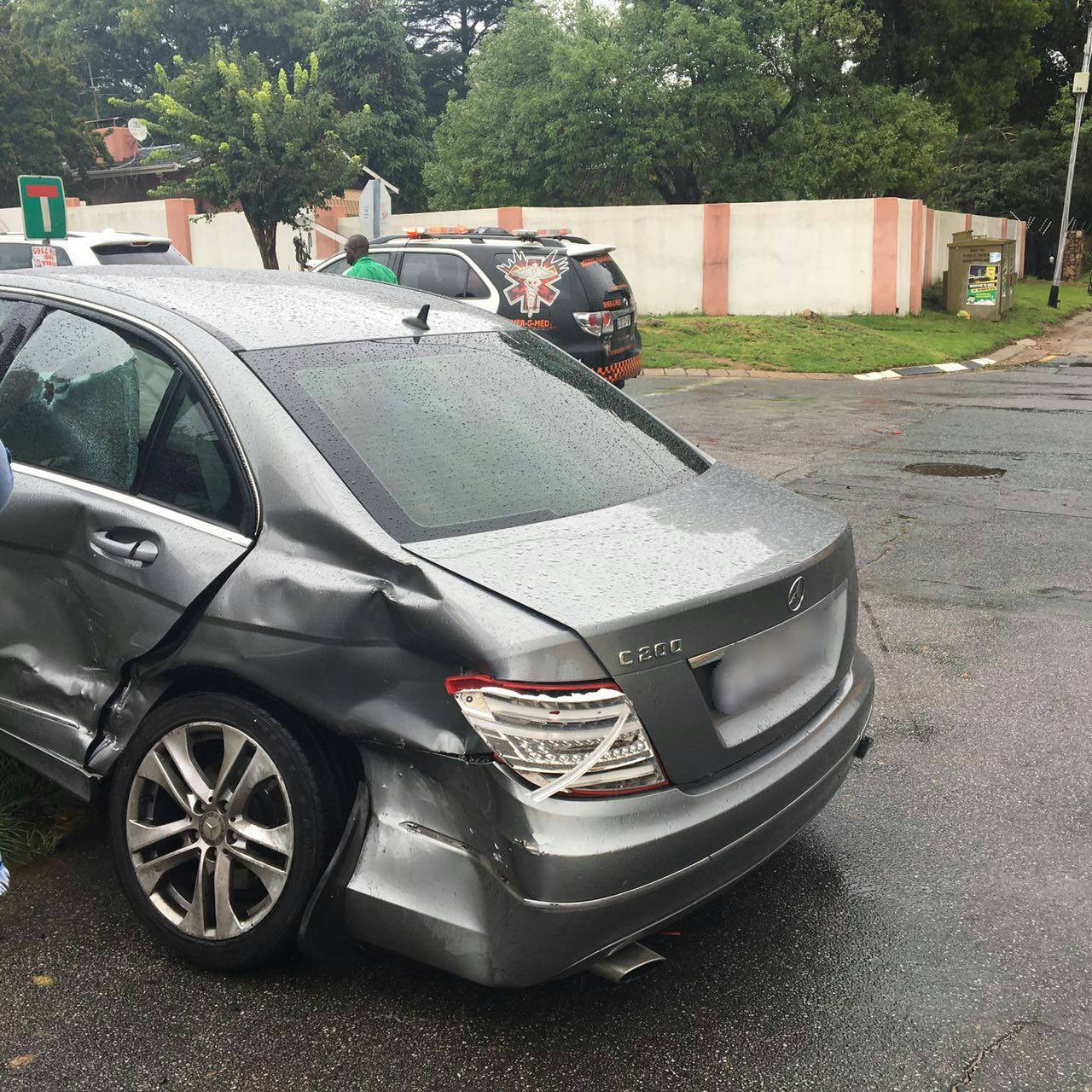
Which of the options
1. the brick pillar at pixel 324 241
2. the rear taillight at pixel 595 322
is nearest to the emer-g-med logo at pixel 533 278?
the rear taillight at pixel 595 322

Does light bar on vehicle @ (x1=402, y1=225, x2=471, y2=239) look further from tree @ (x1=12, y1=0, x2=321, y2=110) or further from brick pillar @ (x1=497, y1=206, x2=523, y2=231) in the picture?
tree @ (x1=12, y1=0, x2=321, y2=110)

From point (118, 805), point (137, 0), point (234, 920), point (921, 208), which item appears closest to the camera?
point (234, 920)

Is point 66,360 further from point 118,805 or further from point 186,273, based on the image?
point 118,805

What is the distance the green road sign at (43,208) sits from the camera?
10922 mm

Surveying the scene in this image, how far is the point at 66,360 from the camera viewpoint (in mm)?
3525

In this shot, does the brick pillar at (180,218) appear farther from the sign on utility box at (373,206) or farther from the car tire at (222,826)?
the car tire at (222,826)

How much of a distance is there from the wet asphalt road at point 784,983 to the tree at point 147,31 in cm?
6706

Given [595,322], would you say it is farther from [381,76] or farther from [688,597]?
[381,76]

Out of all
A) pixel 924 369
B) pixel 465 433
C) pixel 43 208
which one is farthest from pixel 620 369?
pixel 465 433

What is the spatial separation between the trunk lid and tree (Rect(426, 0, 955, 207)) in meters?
31.6

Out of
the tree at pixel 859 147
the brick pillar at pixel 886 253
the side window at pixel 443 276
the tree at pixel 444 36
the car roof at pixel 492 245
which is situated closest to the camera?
the side window at pixel 443 276

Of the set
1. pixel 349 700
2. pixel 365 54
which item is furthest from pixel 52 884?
pixel 365 54

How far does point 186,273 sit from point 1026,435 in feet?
32.6

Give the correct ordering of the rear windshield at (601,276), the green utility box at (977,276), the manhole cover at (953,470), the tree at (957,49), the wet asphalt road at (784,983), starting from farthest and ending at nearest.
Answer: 1. the tree at (957,49)
2. the green utility box at (977,276)
3. the rear windshield at (601,276)
4. the manhole cover at (953,470)
5. the wet asphalt road at (784,983)
